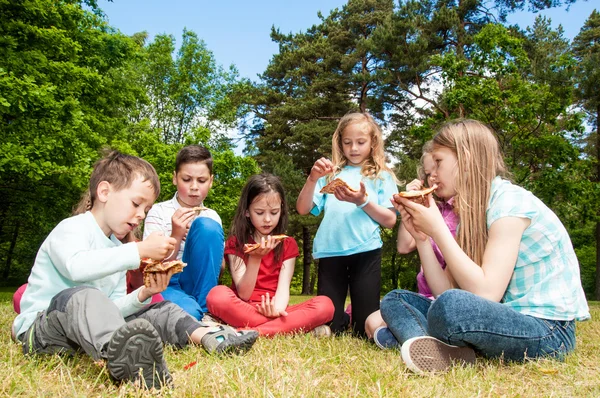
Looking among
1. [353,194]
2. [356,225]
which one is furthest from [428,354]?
[356,225]

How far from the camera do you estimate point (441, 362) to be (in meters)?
2.60

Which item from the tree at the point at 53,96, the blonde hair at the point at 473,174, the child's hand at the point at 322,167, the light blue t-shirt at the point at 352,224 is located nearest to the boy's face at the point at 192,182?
the child's hand at the point at 322,167

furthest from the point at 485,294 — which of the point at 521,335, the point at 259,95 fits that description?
the point at 259,95

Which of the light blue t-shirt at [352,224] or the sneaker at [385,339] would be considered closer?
the sneaker at [385,339]

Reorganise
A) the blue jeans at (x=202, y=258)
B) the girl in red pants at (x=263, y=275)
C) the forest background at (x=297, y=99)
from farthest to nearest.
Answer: the forest background at (x=297, y=99)
the blue jeans at (x=202, y=258)
the girl in red pants at (x=263, y=275)

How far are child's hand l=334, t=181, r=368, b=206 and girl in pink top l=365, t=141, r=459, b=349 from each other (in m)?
0.40

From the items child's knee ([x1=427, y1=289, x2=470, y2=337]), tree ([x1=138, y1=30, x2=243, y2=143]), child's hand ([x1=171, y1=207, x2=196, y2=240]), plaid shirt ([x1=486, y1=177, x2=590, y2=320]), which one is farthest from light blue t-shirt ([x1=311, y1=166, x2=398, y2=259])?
tree ([x1=138, y1=30, x2=243, y2=143])

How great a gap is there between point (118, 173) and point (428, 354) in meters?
2.03

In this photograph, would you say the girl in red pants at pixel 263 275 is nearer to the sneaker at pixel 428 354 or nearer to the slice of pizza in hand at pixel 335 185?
the slice of pizza in hand at pixel 335 185

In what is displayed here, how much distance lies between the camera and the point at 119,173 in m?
3.00

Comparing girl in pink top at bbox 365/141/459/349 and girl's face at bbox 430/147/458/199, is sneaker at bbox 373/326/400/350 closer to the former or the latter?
girl in pink top at bbox 365/141/459/349

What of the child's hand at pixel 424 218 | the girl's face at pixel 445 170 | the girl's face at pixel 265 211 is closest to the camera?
the child's hand at pixel 424 218

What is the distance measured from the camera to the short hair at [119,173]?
9.77 ft

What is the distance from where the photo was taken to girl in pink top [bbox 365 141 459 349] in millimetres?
3357
